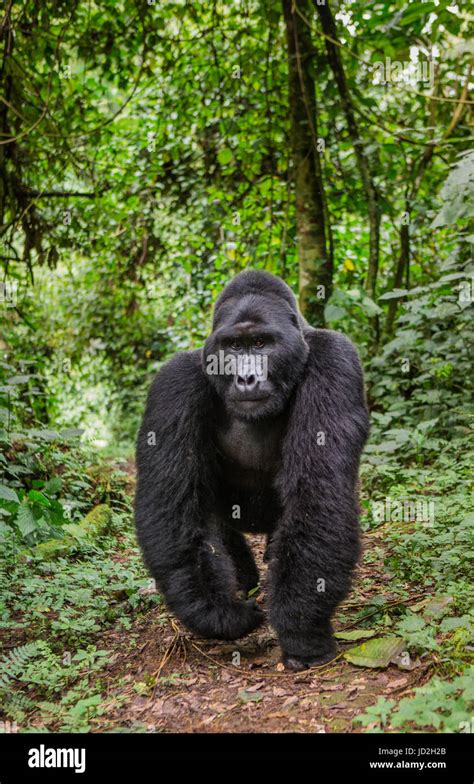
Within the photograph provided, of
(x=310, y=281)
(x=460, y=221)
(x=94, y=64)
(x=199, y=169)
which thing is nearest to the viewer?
(x=460, y=221)

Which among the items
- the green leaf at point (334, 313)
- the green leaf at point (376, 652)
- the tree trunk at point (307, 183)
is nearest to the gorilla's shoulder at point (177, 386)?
the green leaf at point (376, 652)

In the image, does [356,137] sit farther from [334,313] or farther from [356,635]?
[356,635]

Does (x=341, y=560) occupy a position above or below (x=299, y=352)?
below

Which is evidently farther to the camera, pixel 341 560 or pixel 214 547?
pixel 214 547

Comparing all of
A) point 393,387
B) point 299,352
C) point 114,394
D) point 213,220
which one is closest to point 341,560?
point 299,352

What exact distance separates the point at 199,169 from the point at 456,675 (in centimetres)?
778

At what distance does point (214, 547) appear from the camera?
357 cm

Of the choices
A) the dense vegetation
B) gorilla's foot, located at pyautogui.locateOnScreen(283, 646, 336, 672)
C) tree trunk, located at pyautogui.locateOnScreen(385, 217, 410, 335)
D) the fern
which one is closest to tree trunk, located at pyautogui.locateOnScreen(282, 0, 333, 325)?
the dense vegetation

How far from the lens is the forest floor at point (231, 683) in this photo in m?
2.81

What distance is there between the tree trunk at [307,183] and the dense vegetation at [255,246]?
2 centimetres

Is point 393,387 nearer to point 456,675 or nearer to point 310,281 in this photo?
point 310,281

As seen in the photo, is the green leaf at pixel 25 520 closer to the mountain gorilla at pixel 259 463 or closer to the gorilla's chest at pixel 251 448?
the mountain gorilla at pixel 259 463

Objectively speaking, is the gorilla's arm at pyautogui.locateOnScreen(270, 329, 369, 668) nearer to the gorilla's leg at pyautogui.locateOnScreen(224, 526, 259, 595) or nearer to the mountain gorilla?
the mountain gorilla
